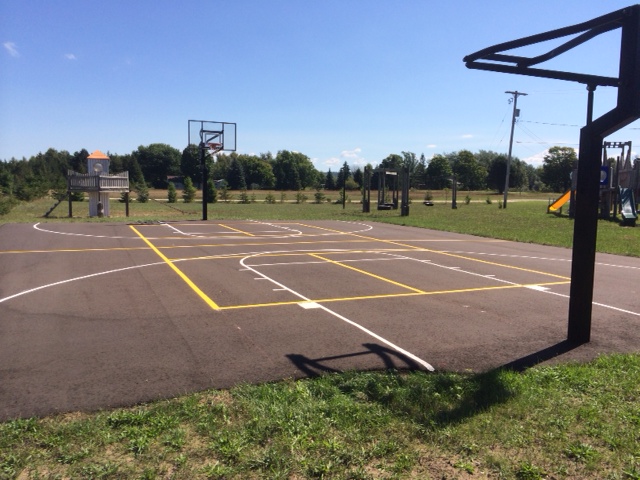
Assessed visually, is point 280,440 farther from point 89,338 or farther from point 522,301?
point 522,301

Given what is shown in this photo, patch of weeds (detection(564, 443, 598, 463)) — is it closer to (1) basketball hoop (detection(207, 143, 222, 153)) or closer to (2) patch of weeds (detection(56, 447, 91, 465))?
(2) patch of weeds (detection(56, 447, 91, 465))

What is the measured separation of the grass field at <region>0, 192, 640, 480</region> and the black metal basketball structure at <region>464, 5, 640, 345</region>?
1.50 meters

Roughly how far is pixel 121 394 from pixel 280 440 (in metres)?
1.93

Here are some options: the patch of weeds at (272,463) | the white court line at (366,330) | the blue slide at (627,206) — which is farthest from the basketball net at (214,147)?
the patch of weeds at (272,463)

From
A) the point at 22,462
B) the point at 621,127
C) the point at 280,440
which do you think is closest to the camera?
the point at 22,462

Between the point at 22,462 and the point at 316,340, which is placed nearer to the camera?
the point at 22,462

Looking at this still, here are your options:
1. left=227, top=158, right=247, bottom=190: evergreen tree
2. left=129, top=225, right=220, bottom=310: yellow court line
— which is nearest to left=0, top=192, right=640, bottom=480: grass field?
left=129, top=225, right=220, bottom=310: yellow court line

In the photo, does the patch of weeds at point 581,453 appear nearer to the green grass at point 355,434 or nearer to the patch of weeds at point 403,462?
the green grass at point 355,434

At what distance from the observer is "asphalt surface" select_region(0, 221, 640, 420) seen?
580 cm

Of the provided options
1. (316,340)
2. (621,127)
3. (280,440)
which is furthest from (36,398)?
(621,127)

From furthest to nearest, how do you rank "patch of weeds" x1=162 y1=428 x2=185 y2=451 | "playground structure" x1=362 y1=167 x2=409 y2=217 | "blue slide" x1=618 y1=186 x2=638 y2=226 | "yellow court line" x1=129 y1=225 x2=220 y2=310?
"playground structure" x1=362 y1=167 x2=409 y2=217, "blue slide" x1=618 y1=186 x2=638 y2=226, "yellow court line" x1=129 y1=225 x2=220 y2=310, "patch of weeds" x1=162 y1=428 x2=185 y2=451

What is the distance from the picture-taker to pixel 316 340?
7.10 m

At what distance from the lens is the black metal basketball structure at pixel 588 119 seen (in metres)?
6.28

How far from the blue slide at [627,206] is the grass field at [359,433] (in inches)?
1107
